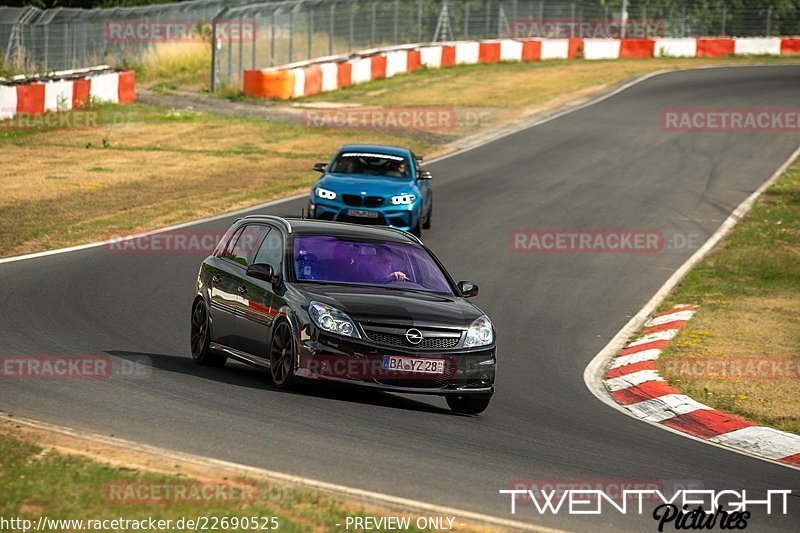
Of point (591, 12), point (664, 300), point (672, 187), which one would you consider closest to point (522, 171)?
point (672, 187)

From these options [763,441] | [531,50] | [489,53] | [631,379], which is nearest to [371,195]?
[631,379]

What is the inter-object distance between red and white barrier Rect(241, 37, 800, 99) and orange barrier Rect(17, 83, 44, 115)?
10.0m

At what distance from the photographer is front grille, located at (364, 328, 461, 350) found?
34.5 ft

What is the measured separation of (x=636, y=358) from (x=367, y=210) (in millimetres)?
7553

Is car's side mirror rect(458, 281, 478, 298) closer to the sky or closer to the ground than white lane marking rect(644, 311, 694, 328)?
closer to the sky

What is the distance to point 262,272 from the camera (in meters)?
11.4

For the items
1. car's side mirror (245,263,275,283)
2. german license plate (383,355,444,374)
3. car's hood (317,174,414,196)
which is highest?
car's side mirror (245,263,275,283)

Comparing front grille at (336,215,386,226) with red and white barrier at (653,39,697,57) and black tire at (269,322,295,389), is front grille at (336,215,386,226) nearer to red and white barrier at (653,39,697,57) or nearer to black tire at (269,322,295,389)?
black tire at (269,322,295,389)

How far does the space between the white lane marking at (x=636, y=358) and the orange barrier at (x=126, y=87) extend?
2915 cm

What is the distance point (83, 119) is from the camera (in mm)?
37500

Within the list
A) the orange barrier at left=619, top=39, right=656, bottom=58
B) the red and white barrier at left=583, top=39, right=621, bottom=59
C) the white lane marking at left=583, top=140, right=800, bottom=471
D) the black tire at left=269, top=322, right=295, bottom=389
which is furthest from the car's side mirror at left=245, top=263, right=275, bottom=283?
the orange barrier at left=619, top=39, right=656, bottom=58

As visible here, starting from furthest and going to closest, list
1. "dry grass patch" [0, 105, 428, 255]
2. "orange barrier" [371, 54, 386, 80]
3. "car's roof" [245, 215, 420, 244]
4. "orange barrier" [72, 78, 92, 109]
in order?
"orange barrier" [371, 54, 386, 80] → "orange barrier" [72, 78, 92, 109] → "dry grass patch" [0, 105, 428, 255] → "car's roof" [245, 215, 420, 244]

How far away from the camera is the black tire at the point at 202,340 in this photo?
1242cm

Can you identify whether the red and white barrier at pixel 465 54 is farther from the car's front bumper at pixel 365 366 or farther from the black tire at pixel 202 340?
the car's front bumper at pixel 365 366
